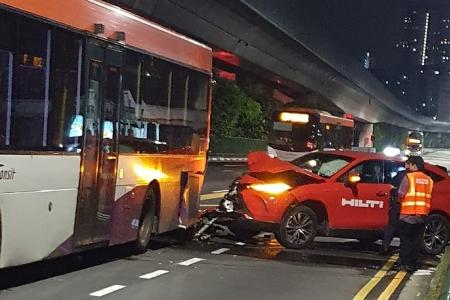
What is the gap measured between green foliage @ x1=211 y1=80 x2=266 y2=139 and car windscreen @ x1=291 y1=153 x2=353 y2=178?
36168 millimetres

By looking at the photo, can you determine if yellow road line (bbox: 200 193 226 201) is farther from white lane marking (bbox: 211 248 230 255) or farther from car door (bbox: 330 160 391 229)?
white lane marking (bbox: 211 248 230 255)

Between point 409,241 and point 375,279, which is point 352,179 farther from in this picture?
point 375,279

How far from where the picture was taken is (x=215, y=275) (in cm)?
1048

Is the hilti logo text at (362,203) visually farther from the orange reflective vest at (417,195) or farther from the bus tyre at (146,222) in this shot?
the bus tyre at (146,222)

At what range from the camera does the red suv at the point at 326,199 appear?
13258 mm

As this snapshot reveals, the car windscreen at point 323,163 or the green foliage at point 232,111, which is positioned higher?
the green foliage at point 232,111

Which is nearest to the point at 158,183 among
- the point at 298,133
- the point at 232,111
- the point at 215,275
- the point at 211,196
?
the point at 215,275

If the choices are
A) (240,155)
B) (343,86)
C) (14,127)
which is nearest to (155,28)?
(14,127)

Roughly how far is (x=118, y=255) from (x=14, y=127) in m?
4.31

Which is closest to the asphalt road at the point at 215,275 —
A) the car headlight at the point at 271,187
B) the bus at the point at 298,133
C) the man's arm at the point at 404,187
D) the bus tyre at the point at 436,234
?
the bus tyre at the point at 436,234

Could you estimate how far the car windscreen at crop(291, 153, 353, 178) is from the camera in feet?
46.1

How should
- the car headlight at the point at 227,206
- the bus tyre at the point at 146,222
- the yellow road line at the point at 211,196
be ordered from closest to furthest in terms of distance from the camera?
the bus tyre at the point at 146,222 < the car headlight at the point at 227,206 < the yellow road line at the point at 211,196

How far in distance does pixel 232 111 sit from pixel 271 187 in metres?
39.7

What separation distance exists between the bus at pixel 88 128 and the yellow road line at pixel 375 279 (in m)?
3.34
